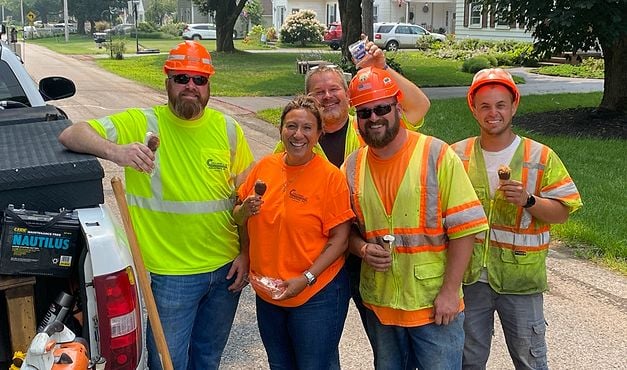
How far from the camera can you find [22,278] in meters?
2.43

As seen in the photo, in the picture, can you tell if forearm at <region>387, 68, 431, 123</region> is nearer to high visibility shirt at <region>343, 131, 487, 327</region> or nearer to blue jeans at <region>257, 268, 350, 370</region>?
high visibility shirt at <region>343, 131, 487, 327</region>

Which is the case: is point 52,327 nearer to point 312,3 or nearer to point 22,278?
point 22,278

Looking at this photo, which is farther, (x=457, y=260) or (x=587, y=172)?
(x=587, y=172)

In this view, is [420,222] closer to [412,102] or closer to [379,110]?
[379,110]

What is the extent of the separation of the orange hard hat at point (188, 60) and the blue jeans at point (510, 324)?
5.17 ft

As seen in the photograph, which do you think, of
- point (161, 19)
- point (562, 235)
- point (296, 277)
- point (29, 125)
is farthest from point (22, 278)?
point (161, 19)

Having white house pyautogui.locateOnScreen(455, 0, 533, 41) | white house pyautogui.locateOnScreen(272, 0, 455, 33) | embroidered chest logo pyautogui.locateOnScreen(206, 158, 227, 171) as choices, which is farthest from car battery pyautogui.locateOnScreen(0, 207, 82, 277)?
white house pyautogui.locateOnScreen(272, 0, 455, 33)

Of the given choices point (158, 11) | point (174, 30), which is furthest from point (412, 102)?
point (158, 11)

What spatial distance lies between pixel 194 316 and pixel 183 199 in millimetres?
566

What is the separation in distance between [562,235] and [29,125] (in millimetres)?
5130

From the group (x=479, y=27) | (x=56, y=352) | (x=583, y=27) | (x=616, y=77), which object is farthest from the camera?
(x=479, y=27)

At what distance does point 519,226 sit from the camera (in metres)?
3.09

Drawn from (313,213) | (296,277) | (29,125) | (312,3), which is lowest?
(296,277)

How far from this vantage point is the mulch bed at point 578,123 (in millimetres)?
11892
